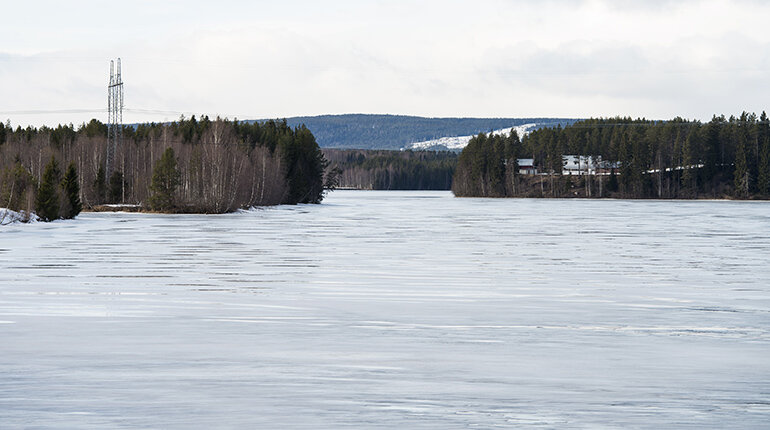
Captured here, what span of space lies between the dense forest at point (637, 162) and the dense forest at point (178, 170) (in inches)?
2396

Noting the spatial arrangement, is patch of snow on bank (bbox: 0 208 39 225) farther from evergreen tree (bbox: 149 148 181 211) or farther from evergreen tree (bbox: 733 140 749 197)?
evergreen tree (bbox: 733 140 749 197)

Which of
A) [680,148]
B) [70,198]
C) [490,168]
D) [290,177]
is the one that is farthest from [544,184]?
[70,198]

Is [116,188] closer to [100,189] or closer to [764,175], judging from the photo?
[100,189]

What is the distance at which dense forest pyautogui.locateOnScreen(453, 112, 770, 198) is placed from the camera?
6147 inches

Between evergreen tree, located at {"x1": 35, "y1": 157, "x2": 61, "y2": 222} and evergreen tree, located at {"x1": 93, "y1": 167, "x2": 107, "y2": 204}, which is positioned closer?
evergreen tree, located at {"x1": 35, "y1": 157, "x2": 61, "y2": 222}

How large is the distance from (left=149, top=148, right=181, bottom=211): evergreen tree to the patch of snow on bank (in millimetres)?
22968

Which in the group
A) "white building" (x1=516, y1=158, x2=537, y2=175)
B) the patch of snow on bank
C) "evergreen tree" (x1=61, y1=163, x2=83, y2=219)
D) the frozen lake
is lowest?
the frozen lake

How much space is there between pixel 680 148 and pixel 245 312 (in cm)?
16397

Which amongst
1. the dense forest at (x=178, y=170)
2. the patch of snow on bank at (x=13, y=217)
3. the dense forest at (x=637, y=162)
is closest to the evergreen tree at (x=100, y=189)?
the dense forest at (x=178, y=170)

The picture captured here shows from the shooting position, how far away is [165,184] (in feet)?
242

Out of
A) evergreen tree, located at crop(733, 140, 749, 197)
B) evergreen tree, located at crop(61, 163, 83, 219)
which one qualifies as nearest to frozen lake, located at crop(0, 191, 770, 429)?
evergreen tree, located at crop(61, 163, 83, 219)

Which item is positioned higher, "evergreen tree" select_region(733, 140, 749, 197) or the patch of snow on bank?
"evergreen tree" select_region(733, 140, 749, 197)

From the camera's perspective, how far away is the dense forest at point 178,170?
59656 millimetres

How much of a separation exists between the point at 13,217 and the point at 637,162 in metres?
130
